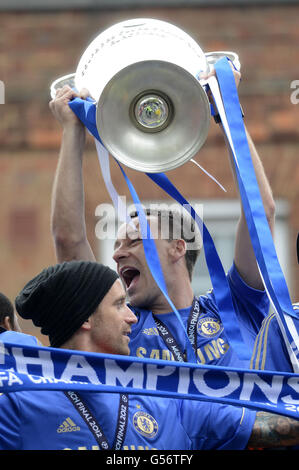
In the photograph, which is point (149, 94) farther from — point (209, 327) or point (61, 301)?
point (209, 327)

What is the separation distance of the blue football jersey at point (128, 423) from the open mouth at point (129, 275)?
94 centimetres

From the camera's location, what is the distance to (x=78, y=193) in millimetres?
3594

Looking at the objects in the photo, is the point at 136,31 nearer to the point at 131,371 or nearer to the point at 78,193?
the point at 78,193

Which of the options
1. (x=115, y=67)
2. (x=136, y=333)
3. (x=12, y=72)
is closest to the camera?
(x=115, y=67)

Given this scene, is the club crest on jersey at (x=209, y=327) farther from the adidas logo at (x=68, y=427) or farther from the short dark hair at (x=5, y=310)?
the adidas logo at (x=68, y=427)

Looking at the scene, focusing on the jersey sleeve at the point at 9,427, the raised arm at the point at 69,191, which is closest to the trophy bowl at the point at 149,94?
the raised arm at the point at 69,191

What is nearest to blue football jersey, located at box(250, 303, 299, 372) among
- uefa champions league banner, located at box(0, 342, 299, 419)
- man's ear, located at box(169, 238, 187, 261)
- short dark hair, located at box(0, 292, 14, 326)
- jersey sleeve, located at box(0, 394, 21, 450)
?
uefa champions league banner, located at box(0, 342, 299, 419)

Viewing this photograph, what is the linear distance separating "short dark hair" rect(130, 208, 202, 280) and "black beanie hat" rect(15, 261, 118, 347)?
3.64 feet

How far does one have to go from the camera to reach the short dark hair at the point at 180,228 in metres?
4.01

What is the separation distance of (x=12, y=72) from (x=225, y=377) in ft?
15.2

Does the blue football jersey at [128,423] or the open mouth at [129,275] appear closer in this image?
the blue football jersey at [128,423]

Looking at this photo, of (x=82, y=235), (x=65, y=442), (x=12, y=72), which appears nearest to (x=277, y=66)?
(x=12, y=72)

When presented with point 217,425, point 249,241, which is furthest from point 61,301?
point 249,241

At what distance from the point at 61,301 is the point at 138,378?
0.39m
